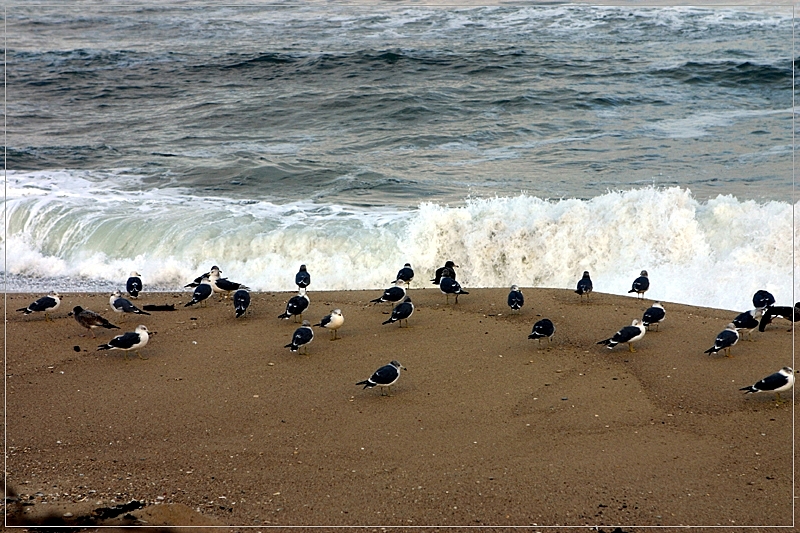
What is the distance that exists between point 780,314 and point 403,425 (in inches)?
193

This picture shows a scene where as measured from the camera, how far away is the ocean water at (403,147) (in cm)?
1263

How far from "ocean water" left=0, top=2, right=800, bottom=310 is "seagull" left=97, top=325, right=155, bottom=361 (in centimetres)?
410

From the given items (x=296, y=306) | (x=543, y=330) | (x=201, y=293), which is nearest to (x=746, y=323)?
(x=543, y=330)

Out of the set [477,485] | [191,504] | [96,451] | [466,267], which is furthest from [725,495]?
[466,267]

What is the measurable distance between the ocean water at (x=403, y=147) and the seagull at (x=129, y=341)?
4.10 m

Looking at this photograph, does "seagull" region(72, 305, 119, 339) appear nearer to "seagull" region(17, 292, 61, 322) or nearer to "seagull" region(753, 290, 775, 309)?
"seagull" region(17, 292, 61, 322)

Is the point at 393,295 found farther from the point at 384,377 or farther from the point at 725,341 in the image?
the point at 725,341

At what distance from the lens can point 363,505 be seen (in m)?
5.48

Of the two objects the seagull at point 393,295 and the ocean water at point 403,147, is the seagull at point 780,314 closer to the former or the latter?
the ocean water at point 403,147

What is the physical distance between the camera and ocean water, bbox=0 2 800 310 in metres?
12.6

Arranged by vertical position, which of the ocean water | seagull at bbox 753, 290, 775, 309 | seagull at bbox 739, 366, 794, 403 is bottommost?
seagull at bbox 739, 366, 794, 403

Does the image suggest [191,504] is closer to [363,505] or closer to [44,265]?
[363,505]

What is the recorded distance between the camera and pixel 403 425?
6730 mm

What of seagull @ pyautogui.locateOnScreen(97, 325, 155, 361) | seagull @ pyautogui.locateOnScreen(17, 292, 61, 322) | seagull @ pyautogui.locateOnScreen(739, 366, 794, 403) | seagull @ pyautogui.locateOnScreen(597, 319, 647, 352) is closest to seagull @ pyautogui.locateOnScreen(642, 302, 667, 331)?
seagull @ pyautogui.locateOnScreen(597, 319, 647, 352)
